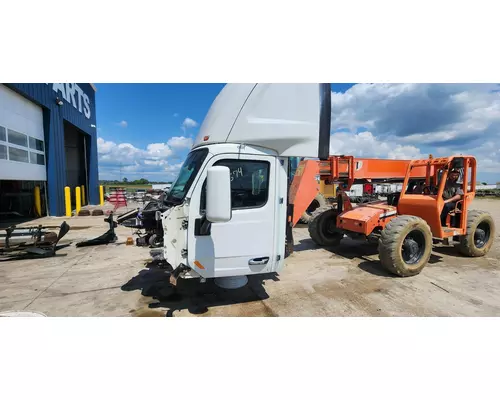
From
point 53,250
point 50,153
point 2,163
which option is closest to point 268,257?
point 53,250

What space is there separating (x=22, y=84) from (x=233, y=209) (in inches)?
539

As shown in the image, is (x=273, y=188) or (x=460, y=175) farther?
(x=460, y=175)

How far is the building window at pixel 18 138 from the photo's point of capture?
1127 cm

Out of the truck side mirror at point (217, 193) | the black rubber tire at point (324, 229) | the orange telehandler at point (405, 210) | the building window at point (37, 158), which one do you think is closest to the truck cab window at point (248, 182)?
the truck side mirror at point (217, 193)

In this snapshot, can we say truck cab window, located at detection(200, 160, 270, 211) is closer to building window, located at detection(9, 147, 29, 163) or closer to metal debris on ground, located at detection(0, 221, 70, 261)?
metal debris on ground, located at detection(0, 221, 70, 261)

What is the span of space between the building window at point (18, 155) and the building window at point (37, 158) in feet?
1.53

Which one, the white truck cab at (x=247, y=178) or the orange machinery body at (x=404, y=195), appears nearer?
the white truck cab at (x=247, y=178)

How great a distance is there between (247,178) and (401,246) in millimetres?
3556

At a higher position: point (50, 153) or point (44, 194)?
point (50, 153)

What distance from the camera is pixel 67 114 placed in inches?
611

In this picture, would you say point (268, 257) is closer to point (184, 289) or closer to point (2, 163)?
point (184, 289)

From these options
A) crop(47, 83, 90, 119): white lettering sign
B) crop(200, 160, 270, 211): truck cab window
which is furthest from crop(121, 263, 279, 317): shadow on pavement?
crop(47, 83, 90, 119): white lettering sign

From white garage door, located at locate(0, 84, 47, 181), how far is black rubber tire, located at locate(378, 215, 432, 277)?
561 inches

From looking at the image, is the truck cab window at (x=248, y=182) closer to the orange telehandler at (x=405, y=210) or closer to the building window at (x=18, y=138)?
the orange telehandler at (x=405, y=210)
